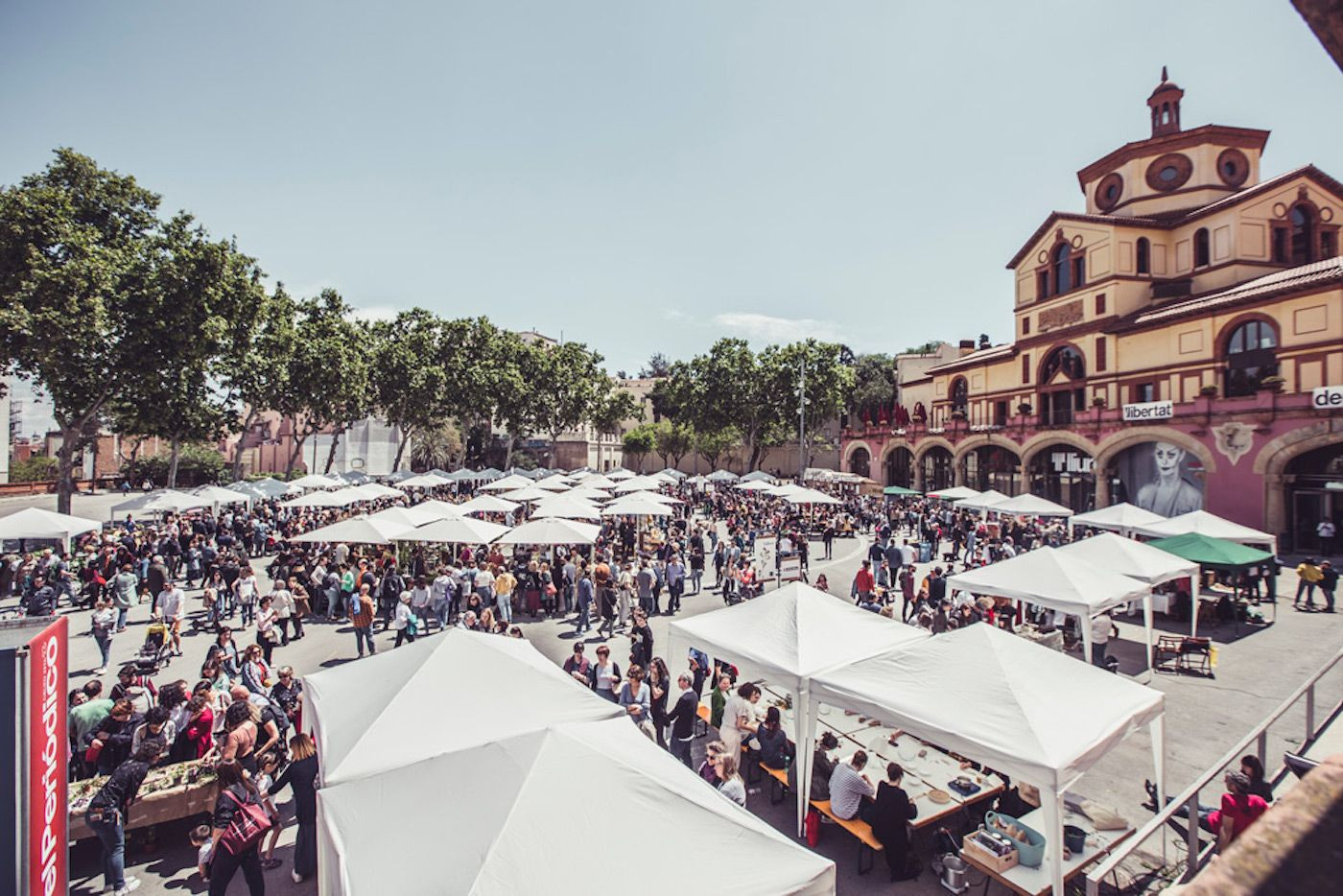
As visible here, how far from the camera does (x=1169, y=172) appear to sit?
34344 millimetres

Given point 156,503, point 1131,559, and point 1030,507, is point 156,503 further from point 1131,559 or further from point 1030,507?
point 1030,507

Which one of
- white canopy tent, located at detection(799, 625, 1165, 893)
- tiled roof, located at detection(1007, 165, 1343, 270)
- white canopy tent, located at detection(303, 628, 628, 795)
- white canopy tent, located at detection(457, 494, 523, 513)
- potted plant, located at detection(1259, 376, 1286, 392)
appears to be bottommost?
white canopy tent, located at detection(799, 625, 1165, 893)

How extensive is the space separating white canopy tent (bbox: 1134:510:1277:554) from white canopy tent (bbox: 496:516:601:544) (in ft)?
50.7

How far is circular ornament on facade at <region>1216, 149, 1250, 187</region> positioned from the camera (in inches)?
1320

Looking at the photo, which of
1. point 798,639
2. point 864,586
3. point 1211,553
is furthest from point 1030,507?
point 798,639

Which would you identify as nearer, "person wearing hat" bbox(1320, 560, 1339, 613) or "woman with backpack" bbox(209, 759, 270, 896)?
"woman with backpack" bbox(209, 759, 270, 896)

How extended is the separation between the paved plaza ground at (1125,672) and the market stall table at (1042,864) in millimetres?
598

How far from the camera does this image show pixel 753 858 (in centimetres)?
393

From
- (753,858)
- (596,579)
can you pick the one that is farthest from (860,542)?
(753,858)

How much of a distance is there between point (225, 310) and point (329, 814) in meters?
28.8

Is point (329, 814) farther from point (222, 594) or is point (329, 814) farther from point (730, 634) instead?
point (222, 594)

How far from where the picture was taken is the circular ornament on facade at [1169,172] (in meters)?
33.8

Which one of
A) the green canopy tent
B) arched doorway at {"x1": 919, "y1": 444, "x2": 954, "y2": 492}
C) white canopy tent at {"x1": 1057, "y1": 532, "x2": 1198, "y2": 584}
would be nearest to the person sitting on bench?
white canopy tent at {"x1": 1057, "y1": 532, "x2": 1198, "y2": 584}

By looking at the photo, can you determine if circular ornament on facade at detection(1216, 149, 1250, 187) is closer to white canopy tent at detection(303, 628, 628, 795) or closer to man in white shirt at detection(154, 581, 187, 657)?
white canopy tent at detection(303, 628, 628, 795)
